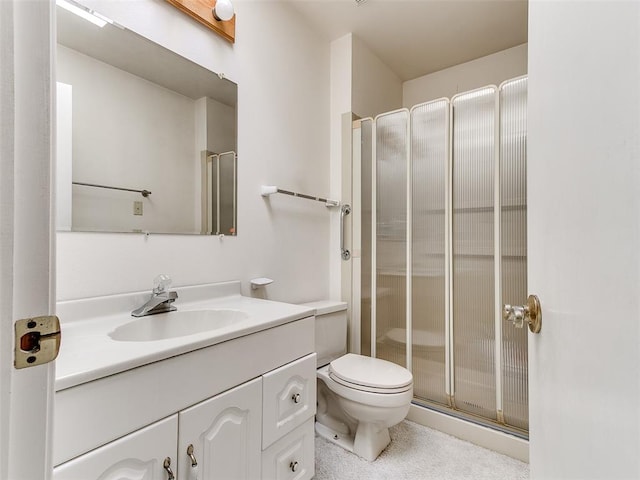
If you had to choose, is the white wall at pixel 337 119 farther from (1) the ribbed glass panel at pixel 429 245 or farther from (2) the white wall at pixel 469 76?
(2) the white wall at pixel 469 76

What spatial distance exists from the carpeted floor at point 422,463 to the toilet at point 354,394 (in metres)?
0.06

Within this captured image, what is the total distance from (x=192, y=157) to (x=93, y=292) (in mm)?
707

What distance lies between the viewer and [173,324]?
1206 mm

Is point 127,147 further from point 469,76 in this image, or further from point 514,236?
point 469,76

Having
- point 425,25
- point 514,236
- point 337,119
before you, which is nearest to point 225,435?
point 514,236

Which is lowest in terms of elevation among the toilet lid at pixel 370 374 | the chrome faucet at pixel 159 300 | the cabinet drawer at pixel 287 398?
the toilet lid at pixel 370 374

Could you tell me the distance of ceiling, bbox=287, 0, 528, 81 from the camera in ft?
6.30

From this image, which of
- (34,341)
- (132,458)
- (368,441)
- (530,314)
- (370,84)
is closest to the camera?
(34,341)

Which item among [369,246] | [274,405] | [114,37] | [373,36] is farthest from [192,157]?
[373,36]

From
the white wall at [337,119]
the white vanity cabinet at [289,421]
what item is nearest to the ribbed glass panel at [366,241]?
the white wall at [337,119]

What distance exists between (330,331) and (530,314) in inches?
54.7

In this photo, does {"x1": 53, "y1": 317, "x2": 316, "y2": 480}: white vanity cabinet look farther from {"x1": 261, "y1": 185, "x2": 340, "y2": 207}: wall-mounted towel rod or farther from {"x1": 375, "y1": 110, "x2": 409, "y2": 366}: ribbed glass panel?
{"x1": 375, "y1": 110, "x2": 409, "y2": 366}: ribbed glass panel

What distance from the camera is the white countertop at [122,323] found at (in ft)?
2.26

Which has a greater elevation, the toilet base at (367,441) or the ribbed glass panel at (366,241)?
the ribbed glass panel at (366,241)
